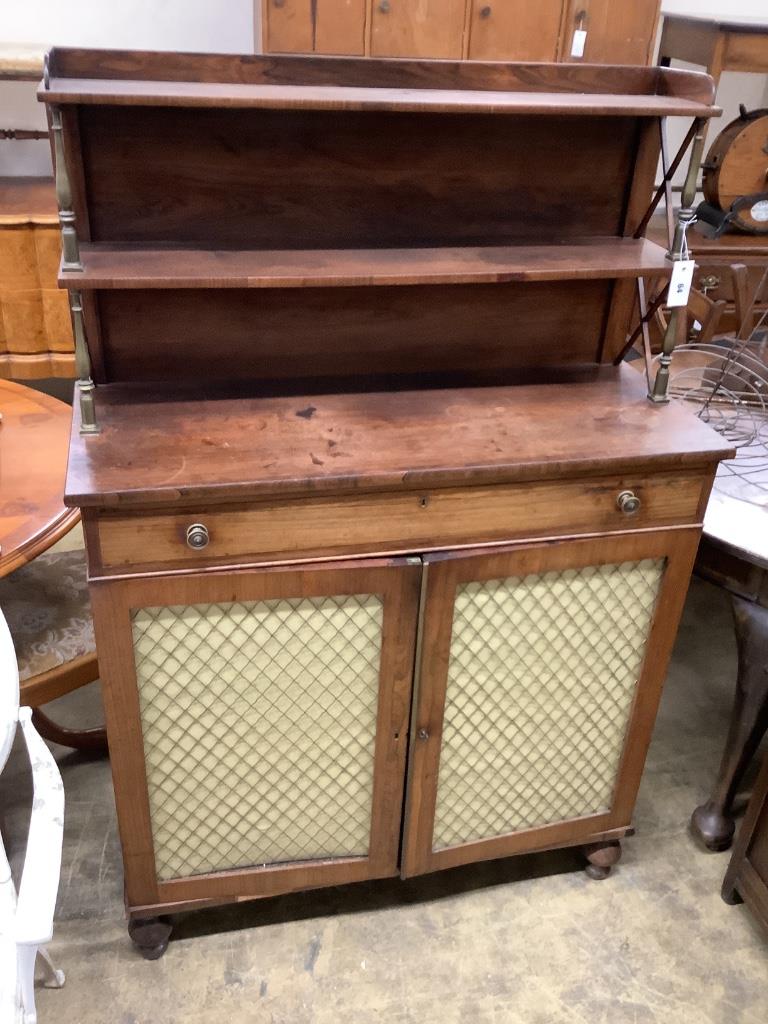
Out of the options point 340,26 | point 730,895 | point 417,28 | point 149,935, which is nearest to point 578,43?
point 417,28

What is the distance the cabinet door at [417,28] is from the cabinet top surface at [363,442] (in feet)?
5.59

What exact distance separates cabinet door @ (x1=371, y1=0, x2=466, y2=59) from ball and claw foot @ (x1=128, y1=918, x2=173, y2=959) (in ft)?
8.19

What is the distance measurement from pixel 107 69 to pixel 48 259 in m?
1.61

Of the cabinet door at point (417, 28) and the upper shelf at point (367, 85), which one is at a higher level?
the cabinet door at point (417, 28)

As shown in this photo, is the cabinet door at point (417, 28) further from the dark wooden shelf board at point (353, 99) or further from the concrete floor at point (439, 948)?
the concrete floor at point (439, 948)

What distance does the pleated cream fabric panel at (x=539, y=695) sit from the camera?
155 cm

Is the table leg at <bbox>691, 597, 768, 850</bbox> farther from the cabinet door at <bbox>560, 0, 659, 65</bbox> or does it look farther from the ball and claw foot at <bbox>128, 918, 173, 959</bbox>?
the cabinet door at <bbox>560, 0, 659, 65</bbox>

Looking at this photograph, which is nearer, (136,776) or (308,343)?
(136,776)

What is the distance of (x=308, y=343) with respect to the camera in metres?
1.62

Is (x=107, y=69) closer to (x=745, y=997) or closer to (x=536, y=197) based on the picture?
(x=536, y=197)

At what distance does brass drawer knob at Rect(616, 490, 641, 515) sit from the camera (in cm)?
149

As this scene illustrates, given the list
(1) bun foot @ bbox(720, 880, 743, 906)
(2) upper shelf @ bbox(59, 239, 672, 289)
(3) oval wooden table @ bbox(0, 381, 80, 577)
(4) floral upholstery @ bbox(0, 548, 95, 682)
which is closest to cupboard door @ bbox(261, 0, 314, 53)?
(3) oval wooden table @ bbox(0, 381, 80, 577)

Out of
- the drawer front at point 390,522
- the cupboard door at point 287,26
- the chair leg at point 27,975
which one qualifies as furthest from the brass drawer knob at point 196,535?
the cupboard door at point 287,26

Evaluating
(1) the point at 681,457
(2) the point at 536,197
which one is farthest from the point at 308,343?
(1) the point at 681,457
